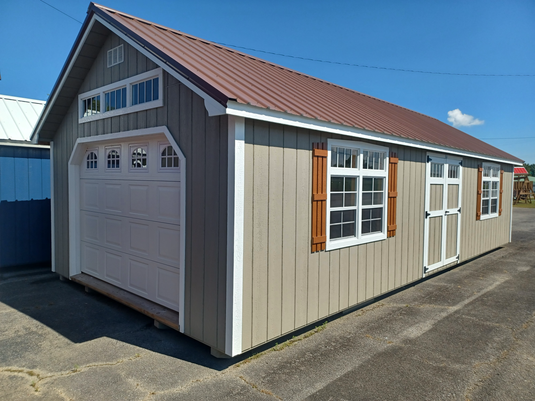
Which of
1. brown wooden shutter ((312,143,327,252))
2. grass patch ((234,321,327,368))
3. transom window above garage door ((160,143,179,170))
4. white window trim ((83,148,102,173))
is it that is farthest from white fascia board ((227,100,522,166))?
white window trim ((83,148,102,173))

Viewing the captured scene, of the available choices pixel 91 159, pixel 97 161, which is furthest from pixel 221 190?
pixel 91 159

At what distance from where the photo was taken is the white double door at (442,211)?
6727mm

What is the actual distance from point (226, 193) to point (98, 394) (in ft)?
6.55

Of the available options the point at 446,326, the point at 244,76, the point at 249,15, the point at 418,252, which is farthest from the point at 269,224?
the point at 249,15

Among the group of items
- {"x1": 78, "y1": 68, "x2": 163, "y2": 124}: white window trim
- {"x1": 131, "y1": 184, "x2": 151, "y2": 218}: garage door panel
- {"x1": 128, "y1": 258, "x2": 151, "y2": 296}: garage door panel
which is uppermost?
{"x1": 78, "y1": 68, "x2": 163, "y2": 124}: white window trim

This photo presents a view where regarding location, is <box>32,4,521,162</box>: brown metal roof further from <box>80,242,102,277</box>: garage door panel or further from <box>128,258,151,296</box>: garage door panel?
<box>80,242,102,277</box>: garage door panel

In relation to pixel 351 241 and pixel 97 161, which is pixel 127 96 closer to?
pixel 97 161

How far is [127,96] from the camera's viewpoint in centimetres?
487

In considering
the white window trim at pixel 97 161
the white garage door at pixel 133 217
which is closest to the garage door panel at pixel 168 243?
the white garage door at pixel 133 217

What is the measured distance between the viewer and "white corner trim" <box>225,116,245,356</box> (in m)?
3.43

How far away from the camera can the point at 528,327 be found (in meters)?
4.62

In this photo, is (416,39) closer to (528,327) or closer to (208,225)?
(528,327)

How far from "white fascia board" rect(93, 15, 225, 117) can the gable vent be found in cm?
30

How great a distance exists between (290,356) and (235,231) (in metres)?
1.43
